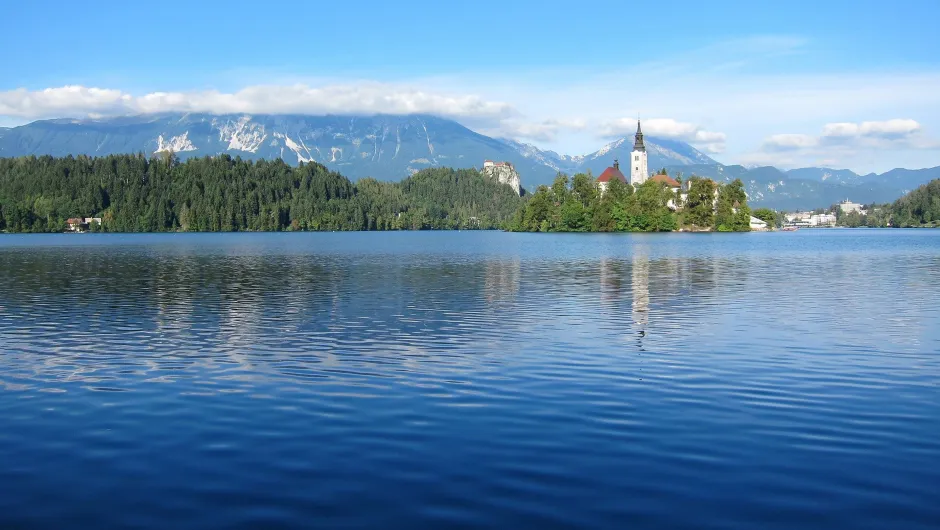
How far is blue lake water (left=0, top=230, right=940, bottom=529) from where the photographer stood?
12.8m

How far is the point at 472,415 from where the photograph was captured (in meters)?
18.4

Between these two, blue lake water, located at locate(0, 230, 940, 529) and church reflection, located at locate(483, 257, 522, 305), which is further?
church reflection, located at locate(483, 257, 522, 305)

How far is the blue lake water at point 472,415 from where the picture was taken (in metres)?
12.8

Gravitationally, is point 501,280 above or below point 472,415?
above

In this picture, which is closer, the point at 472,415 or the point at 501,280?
the point at 472,415

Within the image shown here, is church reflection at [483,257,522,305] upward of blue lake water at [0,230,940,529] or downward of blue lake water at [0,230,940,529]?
upward

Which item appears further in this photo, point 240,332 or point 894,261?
point 894,261

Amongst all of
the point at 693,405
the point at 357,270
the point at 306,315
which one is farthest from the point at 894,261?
the point at 693,405

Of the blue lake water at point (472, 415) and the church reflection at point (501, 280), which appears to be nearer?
the blue lake water at point (472, 415)

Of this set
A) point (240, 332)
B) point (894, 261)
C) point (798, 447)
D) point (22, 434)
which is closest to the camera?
point (798, 447)

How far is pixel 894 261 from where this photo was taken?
79.9 m

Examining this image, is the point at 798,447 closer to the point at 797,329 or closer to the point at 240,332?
the point at 797,329

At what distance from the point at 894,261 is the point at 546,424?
242 ft

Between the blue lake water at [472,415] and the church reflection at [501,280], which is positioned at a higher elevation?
the church reflection at [501,280]
